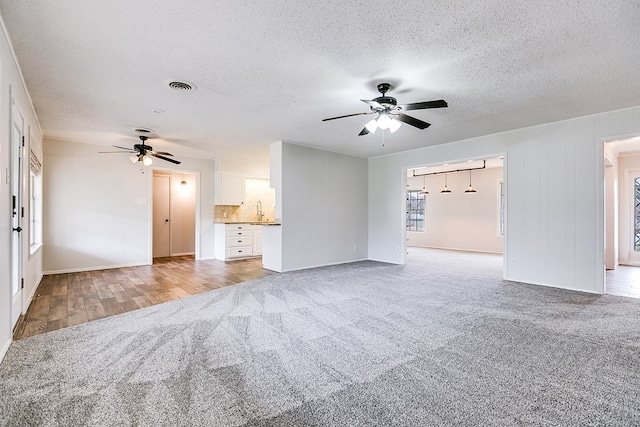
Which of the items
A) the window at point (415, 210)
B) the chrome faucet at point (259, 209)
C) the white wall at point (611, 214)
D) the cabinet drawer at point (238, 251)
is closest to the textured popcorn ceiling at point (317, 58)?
the white wall at point (611, 214)

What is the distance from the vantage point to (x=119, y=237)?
652cm

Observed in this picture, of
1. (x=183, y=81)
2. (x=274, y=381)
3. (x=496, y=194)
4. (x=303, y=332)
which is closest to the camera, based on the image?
(x=274, y=381)

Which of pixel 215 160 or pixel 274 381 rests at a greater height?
pixel 215 160

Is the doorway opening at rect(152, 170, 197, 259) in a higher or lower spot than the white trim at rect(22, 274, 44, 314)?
higher

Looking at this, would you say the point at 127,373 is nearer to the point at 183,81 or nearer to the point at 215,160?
the point at 183,81

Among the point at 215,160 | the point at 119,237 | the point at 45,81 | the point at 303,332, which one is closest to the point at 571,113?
the point at 303,332

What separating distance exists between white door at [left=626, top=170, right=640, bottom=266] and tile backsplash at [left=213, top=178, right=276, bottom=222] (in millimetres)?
8259

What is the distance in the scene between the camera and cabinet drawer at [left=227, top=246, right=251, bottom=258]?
768 centimetres

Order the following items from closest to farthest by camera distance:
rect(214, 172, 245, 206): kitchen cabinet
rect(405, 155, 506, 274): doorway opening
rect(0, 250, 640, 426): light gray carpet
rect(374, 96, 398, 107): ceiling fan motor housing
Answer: rect(0, 250, 640, 426): light gray carpet, rect(374, 96, 398, 107): ceiling fan motor housing, rect(214, 172, 245, 206): kitchen cabinet, rect(405, 155, 506, 274): doorway opening

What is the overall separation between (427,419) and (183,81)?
11.8 ft

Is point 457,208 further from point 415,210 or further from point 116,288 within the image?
point 116,288

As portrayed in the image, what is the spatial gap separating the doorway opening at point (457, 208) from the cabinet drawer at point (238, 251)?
424cm

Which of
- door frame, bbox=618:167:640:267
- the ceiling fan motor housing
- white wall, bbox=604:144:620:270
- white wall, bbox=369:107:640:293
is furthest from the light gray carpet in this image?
door frame, bbox=618:167:640:267

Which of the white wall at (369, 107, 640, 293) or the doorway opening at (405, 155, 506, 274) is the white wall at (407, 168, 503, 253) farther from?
the white wall at (369, 107, 640, 293)
